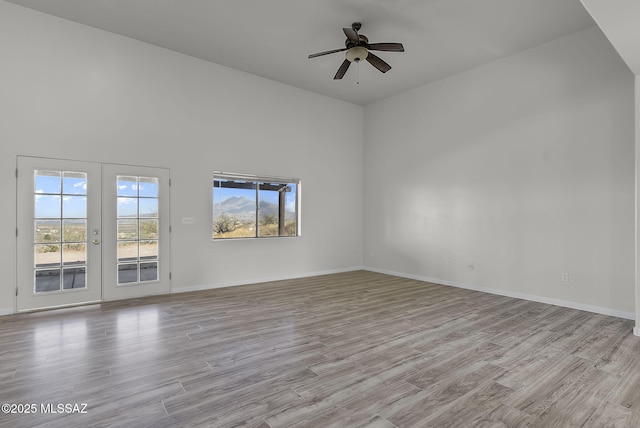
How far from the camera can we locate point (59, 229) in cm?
449

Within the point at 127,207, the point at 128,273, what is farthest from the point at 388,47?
the point at 128,273

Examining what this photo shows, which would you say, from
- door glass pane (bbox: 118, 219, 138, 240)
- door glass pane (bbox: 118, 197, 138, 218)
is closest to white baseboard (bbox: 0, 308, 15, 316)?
door glass pane (bbox: 118, 219, 138, 240)

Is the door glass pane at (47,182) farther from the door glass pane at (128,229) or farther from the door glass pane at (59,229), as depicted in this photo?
the door glass pane at (128,229)

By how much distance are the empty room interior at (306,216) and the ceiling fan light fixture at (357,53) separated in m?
0.04

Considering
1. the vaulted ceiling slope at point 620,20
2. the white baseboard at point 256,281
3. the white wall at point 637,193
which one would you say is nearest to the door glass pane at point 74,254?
the white baseboard at point 256,281

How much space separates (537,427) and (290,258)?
5123 millimetres

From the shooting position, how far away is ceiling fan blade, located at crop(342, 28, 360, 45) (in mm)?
3985

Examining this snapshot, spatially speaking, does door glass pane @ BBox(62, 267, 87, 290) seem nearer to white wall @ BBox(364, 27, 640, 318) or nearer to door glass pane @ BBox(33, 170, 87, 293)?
door glass pane @ BBox(33, 170, 87, 293)

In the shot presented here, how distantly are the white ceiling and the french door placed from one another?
80.0 inches

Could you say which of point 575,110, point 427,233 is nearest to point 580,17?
point 575,110

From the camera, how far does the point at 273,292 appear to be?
549cm

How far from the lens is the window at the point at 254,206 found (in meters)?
6.00

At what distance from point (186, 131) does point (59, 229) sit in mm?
2306

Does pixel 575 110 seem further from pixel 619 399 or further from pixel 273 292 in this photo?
pixel 273 292
